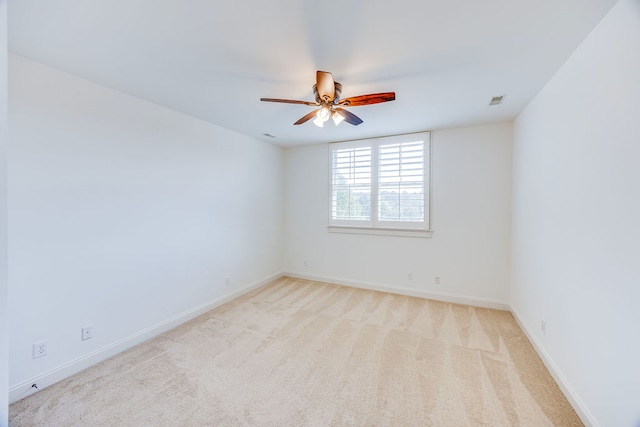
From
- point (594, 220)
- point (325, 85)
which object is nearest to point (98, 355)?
point (325, 85)

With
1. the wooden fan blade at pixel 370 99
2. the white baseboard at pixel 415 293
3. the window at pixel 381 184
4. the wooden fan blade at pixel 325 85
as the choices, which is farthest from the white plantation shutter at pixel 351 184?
the wooden fan blade at pixel 325 85

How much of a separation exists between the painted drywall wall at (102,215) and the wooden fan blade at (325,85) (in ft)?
6.36

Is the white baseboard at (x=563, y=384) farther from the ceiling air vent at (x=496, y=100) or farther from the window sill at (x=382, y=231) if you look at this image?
the ceiling air vent at (x=496, y=100)

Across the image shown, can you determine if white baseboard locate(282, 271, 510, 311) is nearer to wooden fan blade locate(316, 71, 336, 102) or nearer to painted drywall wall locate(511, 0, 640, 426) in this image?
painted drywall wall locate(511, 0, 640, 426)

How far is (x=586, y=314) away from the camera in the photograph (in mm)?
1610

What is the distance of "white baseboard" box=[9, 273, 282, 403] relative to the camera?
1.82 meters

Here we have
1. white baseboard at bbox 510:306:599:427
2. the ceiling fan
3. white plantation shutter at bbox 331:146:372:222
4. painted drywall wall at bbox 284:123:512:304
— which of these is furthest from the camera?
white plantation shutter at bbox 331:146:372:222

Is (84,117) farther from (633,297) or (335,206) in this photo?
(633,297)

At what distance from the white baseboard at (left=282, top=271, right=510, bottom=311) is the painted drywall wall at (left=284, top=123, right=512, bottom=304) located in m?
0.01

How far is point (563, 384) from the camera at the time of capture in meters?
1.85

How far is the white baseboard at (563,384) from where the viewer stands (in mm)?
1568

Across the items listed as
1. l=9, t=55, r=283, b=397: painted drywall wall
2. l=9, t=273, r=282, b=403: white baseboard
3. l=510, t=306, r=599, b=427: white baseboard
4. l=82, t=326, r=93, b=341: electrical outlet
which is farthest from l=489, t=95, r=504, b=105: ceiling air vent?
l=82, t=326, r=93, b=341: electrical outlet

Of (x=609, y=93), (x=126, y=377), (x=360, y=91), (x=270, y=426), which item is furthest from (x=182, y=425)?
(x=609, y=93)

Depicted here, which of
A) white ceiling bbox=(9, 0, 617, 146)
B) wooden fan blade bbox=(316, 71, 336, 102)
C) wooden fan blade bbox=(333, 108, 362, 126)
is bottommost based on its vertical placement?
wooden fan blade bbox=(333, 108, 362, 126)
